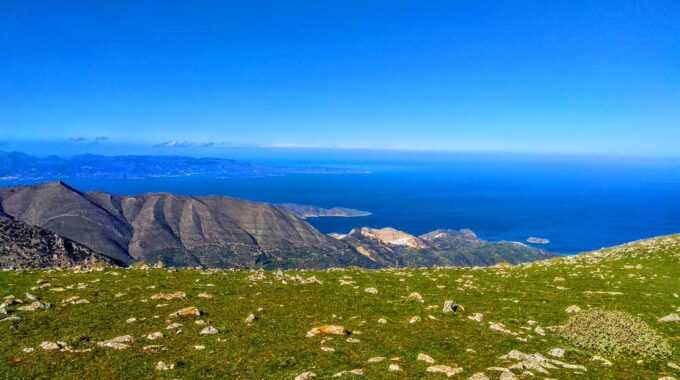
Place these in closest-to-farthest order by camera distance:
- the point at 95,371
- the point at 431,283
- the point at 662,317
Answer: the point at 95,371 → the point at 662,317 → the point at 431,283

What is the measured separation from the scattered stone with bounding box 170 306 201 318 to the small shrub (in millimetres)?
15823

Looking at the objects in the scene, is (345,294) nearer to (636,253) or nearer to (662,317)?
(662,317)

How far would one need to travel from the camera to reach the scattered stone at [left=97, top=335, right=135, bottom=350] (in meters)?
15.4

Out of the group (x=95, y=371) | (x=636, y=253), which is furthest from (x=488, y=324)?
(x=636, y=253)

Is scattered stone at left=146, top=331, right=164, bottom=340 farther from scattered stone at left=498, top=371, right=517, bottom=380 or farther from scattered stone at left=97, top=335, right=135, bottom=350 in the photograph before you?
scattered stone at left=498, top=371, right=517, bottom=380

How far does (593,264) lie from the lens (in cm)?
3738

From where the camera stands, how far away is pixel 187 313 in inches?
768

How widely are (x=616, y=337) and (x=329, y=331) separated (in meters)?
10.9

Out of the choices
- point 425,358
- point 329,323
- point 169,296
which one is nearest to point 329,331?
point 329,323

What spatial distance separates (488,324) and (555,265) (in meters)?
23.4

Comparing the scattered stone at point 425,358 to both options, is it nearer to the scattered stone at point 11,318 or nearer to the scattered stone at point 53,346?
the scattered stone at point 53,346

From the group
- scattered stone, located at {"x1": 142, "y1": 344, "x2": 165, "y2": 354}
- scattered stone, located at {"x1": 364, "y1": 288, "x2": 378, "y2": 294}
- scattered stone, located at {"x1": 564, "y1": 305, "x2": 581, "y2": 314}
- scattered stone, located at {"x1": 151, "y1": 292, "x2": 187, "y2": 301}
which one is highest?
scattered stone, located at {"x1": 142, "y1": 344, "x2": 165, "y2": 354}

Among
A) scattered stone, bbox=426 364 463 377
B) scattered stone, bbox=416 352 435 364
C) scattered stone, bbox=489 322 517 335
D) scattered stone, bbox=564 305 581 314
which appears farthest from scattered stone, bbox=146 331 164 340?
scattered stone, bbox=564 305 581 314

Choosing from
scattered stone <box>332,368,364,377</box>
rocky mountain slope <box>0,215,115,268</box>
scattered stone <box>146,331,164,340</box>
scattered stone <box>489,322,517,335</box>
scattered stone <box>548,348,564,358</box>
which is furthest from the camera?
rocky mountain slope <box>0,215,115,268</box>
